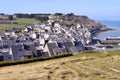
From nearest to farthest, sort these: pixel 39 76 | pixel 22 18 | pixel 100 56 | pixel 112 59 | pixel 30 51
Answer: pixel 39 76, pixel 112 59, pixel 100 56, pixel 30 51, pixel 22 18

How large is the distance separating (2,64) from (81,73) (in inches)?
466

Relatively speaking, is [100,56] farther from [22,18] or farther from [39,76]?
[22,18]

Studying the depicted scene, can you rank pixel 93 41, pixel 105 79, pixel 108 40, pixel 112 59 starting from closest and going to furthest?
pixel 105 79
pixel 112 59
pixel 93 41
pixel 108 40

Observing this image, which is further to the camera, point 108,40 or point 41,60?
point 108,40

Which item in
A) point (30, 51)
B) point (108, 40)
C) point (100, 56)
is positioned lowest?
point (108, 40)

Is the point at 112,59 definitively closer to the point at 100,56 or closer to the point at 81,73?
the point at 100,56

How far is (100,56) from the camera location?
3544 cm

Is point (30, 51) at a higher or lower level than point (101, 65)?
lower

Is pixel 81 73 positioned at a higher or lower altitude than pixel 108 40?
higher

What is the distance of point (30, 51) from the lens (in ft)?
186

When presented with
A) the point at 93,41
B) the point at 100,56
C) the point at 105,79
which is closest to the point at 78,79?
the point at 105,79

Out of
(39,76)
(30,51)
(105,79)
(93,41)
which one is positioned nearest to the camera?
(105,79)

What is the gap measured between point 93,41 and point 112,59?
61.7m

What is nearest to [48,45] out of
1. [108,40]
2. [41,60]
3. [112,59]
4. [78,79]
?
[41,60]
